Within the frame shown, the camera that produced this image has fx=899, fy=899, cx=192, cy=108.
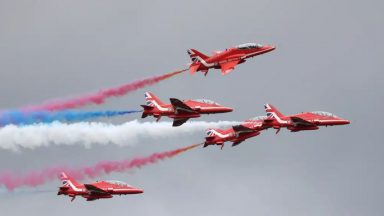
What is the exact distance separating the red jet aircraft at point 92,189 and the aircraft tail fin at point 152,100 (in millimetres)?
10727

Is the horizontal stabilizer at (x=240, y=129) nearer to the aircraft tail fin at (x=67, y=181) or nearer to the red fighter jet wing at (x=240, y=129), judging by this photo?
the red fighter jet wing at (x=240, y=129)

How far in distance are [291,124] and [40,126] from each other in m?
29.9

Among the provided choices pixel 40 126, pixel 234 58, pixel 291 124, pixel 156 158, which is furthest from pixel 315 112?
pixel 40 126

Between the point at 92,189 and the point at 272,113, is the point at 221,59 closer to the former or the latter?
the point at 272,113

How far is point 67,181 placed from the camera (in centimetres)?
10712

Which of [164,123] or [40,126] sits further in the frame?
[164,123]

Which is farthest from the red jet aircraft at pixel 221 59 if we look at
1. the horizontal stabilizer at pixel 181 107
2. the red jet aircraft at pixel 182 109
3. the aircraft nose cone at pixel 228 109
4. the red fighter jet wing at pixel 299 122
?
the red fighter jet wing at pixel 299 122

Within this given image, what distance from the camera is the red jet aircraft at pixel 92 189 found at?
346 feet

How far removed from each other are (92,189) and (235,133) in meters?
18.3

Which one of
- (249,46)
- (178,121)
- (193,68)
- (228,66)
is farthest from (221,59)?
(178,121)

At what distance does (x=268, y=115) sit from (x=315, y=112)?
6.04 meters

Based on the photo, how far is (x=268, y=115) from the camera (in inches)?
4343

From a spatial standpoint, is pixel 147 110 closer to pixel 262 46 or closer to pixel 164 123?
pixel 164 123

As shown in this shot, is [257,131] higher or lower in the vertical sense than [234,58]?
lower
